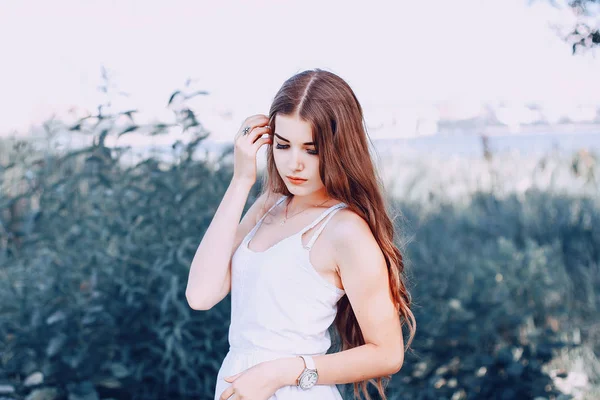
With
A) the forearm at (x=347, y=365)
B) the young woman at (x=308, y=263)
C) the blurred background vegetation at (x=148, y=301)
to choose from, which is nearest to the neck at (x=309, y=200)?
the young woman at (x=308, y=263)

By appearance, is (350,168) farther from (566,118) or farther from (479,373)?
(566,118)

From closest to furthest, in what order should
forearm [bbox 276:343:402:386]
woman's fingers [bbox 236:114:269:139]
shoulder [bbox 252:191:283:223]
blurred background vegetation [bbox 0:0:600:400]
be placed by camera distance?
forearm [bbox 276:343:402:386] < woman's fingers [bbox 236:114:269:139] < shoulder [bbox 252:191:283:223] < blurred background vegetation [bbox 0:0:600:400]

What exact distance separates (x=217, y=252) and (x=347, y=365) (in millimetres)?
446

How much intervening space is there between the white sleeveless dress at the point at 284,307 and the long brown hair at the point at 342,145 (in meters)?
0.07

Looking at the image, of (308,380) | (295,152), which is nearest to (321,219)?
(295,152)

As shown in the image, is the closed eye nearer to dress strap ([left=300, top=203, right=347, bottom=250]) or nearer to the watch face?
dress strap ([left=300, top=203, right=347, bottom=250])

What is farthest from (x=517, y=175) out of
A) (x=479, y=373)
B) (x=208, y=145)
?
(x=208, y=145)

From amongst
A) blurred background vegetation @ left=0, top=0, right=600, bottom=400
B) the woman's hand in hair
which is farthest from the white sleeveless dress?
blurred background vegetation @ left=0, top=0, right=600, bottom=400

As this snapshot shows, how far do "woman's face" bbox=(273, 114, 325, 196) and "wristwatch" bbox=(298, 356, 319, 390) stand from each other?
423 mm

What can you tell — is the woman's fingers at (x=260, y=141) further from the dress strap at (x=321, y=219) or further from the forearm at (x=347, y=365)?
the forearm at (x=347, y=365)

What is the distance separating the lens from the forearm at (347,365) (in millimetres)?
1701

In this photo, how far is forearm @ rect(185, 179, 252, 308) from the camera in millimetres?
1861

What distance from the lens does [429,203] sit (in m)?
5.96

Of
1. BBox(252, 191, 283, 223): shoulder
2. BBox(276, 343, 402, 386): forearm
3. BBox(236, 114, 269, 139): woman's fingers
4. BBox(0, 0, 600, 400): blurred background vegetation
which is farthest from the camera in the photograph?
BBox(0, 0, 600, 400): blurred background vegetation
